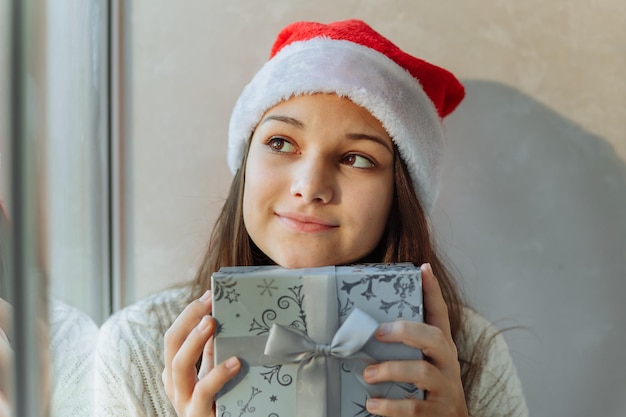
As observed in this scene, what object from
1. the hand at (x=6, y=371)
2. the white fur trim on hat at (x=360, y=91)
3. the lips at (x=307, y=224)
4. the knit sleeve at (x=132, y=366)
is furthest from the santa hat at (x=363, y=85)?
the hand at (x=6, y=371)

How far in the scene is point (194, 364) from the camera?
556mm

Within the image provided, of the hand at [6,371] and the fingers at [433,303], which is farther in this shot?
the fingers at [433,303]

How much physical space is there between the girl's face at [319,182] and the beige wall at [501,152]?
27cm

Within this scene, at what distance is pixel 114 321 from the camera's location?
0.78 metres

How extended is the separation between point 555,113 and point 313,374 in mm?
599

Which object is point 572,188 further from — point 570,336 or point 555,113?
point 570,336

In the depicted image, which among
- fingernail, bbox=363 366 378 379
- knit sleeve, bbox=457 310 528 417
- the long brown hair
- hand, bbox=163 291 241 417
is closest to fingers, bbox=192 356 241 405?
hand, bbox=163 291 241 417

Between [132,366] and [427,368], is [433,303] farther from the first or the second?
[132,366]

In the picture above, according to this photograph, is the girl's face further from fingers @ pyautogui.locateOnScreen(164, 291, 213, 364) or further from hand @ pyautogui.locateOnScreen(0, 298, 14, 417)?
hand @ pyautogui.locateOnScreen(0, 298, 14, 417)

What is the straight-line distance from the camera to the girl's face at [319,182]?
634mm

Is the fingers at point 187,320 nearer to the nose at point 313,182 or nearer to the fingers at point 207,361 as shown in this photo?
the fingers at point 207,361

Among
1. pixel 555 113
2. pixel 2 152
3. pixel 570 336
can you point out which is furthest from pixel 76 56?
pixel 570 336

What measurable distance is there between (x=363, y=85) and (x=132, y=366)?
419mm

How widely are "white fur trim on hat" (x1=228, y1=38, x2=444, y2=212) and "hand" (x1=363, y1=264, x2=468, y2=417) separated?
0.18 metres
